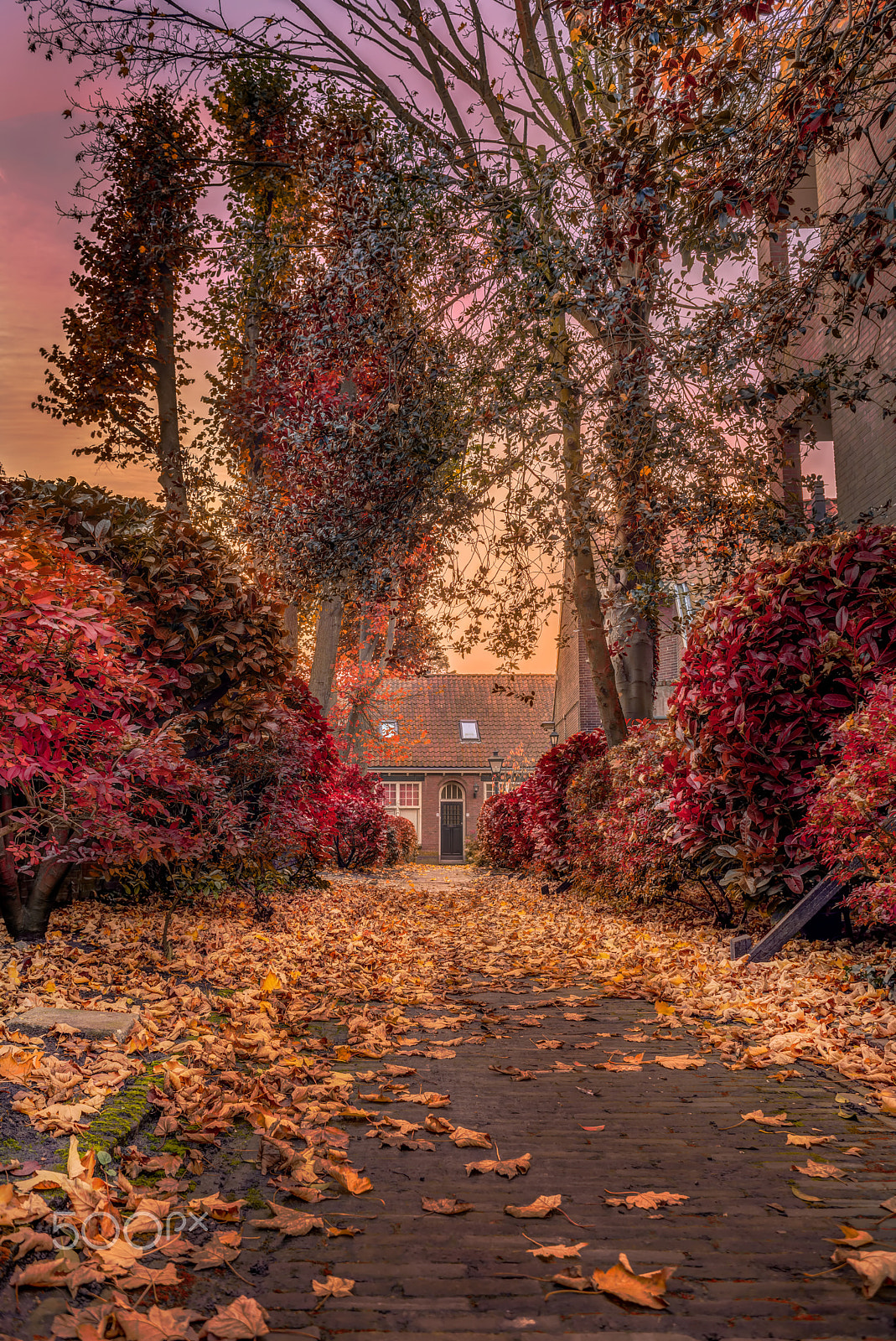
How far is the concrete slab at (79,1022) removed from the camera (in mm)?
3559

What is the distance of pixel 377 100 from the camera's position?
1214cm

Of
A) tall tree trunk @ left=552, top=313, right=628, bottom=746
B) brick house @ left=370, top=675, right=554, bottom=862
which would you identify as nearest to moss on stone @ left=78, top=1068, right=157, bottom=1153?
tall tree trunk @ left=552, top=313, right=628, bottom=746

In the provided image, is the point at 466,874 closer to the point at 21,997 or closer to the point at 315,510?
the point at 315,510

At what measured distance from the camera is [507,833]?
19375mm

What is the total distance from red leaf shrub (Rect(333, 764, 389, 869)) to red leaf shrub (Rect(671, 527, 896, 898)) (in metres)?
10.4

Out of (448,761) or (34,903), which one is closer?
(34,903)

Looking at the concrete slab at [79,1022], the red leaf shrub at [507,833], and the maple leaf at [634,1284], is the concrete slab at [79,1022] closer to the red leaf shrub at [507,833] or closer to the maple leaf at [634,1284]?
the maple leaf at [634,1284]

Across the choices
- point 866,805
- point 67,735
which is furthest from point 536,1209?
point 67,735

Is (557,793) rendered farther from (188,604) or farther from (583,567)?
(188,604)

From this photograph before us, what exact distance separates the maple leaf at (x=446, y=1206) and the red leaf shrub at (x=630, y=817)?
14.4ft

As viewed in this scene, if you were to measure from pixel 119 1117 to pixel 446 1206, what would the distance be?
118cm

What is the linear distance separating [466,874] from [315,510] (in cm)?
1483

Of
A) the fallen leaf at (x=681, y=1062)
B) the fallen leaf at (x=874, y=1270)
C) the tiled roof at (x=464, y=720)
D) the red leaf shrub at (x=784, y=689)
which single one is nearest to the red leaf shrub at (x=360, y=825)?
Answer: the red leaf shrub at (x=784, y=689)

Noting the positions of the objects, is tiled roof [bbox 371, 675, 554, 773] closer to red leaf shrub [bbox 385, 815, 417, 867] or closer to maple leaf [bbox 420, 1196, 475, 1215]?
red leaf shrub [bbox 385, 815, 417, 867]
